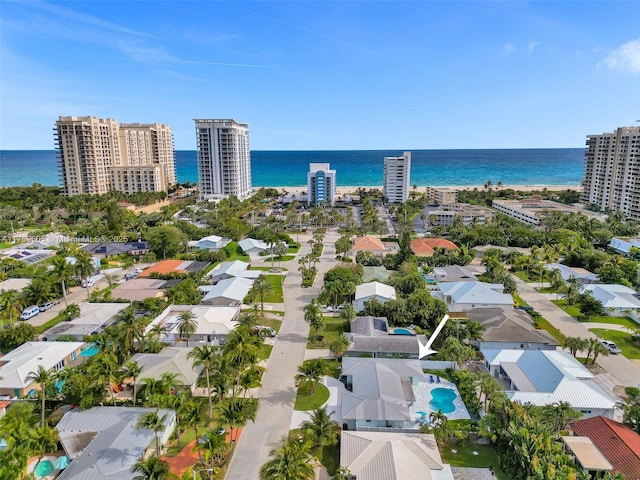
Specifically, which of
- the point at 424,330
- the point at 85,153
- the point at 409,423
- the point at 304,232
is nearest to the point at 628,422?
the point at 409,423

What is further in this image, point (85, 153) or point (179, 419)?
point (85, 153)

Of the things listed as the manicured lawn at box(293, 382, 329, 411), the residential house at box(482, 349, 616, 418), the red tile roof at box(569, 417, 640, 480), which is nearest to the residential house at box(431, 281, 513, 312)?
the residential house at box(482, 349, 616, 418)

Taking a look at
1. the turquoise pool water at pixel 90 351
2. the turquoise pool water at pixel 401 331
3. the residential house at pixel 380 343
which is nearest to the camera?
the residential house at pixel 380 343

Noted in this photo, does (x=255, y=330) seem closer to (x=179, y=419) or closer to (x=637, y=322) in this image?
(x=179, y=419)

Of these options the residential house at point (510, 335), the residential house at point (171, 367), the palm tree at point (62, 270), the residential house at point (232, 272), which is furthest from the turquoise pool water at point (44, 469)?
the residential house at point (232, 272)

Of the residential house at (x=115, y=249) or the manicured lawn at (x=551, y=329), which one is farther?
the residential house at (x=115, y=249)

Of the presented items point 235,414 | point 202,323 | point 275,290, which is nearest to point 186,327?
point 202,323

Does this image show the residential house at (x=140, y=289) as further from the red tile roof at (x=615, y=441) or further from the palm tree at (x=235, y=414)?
the red tile roof at (x=615, y=441)

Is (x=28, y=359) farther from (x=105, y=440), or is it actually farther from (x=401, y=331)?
(x=401, y=331)
